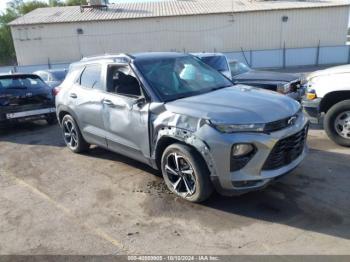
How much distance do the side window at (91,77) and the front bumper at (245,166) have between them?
96.8 inches

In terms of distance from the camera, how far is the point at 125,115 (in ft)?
15.0

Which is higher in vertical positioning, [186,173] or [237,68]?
[237,68]

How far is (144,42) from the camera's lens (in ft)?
97.7

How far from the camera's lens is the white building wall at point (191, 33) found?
29203 millimetres

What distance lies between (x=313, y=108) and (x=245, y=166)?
2.99 meters

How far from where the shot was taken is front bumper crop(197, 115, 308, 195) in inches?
137

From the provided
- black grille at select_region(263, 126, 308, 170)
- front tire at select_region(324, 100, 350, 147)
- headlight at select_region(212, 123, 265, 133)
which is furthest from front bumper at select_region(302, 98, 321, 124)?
headlight at select_region(212, 123, 265, 133)

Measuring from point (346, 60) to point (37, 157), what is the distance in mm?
26633

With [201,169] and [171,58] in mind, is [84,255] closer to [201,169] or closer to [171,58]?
[201,169]

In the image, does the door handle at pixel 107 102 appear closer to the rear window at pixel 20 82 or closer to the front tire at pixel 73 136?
the front tire at pixel 73 136

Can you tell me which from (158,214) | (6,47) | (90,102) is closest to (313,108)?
(158,214)

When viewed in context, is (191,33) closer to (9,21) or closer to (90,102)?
(90,102)

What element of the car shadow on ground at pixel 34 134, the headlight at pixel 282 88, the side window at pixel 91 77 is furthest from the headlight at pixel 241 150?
the car shadow on ground at pixel 34 134

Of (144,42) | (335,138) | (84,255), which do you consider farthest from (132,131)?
(144,42)
